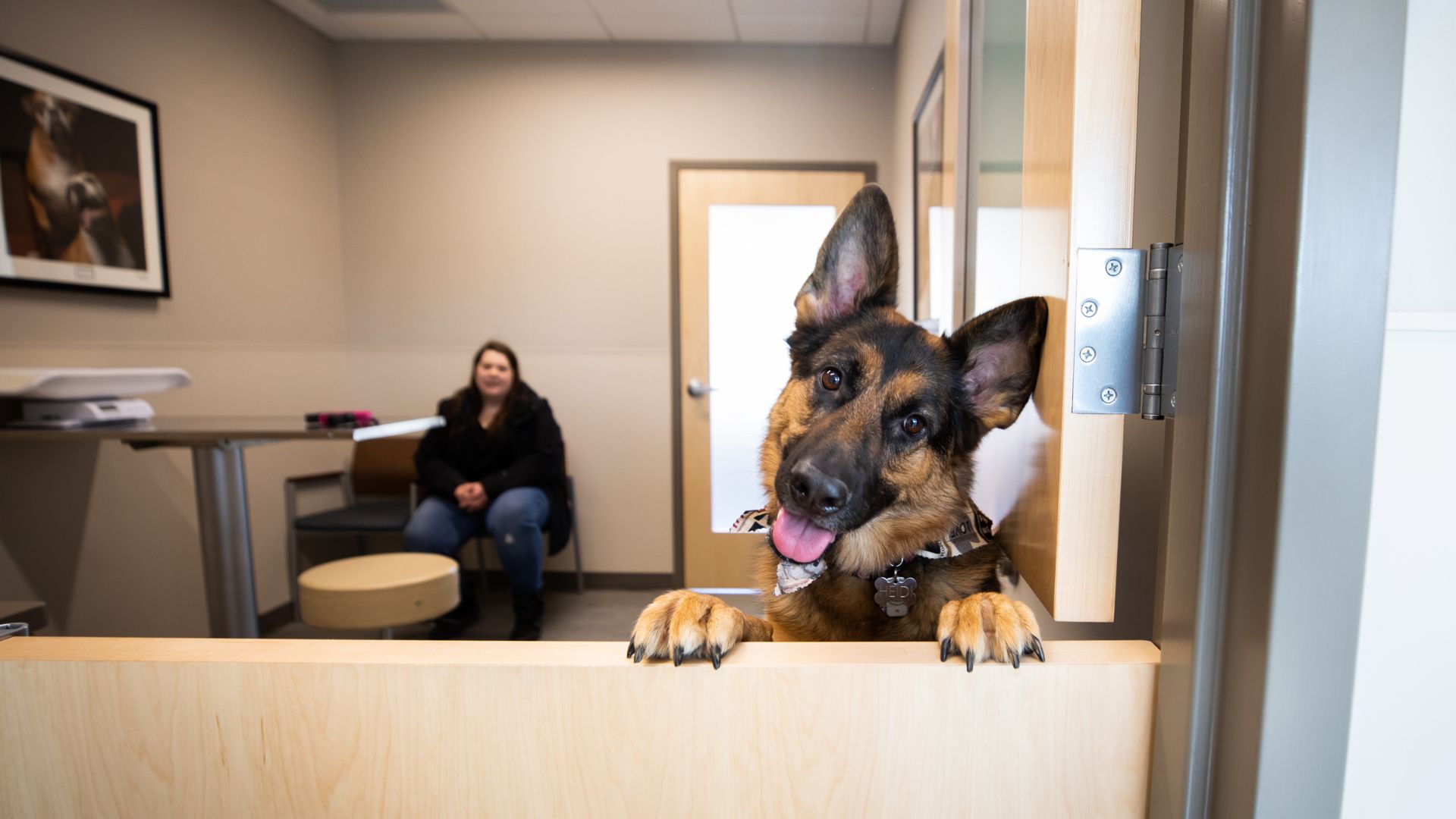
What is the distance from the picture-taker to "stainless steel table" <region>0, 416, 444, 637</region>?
6.53 ft

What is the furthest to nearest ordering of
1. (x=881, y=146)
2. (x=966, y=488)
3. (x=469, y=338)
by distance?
(x=469, y=338), (x=881, y=146), (x=966, y=488)

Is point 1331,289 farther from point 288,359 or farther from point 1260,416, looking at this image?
point 288,359

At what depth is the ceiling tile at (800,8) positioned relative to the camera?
2430mm

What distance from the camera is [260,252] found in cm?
307

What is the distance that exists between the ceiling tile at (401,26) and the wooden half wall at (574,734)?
2.42m

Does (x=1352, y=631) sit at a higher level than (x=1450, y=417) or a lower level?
lower

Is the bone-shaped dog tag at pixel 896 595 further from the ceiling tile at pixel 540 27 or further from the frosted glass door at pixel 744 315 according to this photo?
the ceiling tile at pixel 540 27

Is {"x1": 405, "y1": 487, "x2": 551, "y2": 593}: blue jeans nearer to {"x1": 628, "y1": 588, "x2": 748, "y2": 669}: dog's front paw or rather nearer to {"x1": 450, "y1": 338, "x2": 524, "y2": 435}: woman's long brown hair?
{"x1": 450, "y1": 338, "x2": 524, "y2": 435}: woman's long brown hair

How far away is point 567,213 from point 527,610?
2.14 meters

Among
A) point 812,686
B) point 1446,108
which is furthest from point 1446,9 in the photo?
point 812,686

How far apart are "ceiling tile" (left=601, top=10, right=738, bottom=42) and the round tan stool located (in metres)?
2.11

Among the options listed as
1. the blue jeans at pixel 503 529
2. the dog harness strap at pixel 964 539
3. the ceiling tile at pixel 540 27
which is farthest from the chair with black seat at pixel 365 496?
the dog harness strap at pixel 964 539

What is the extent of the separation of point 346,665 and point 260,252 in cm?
335

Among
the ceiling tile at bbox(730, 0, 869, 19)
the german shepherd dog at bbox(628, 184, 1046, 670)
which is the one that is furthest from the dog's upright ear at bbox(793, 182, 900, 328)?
the ceiling tile at bbox(730, 0, 869, 19)
